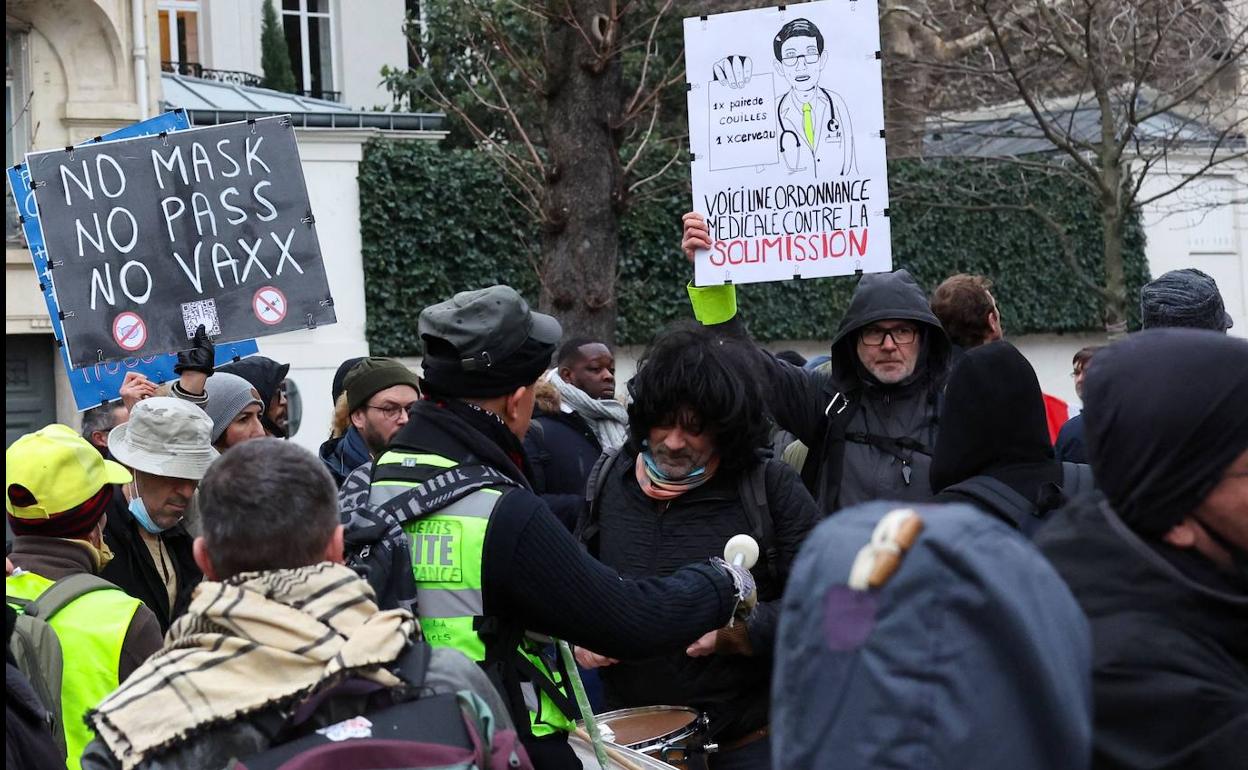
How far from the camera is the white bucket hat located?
4.69m

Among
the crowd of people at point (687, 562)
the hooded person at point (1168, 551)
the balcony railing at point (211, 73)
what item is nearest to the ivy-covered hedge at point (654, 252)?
the crowd of people at point (687, 562)

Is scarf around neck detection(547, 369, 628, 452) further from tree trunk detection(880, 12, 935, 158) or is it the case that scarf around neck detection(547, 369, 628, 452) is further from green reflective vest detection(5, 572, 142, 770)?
tree trunk detection(880, 12, 935, 158)

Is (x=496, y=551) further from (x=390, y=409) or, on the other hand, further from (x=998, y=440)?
(x=390, y=409)

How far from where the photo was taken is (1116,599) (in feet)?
6.76

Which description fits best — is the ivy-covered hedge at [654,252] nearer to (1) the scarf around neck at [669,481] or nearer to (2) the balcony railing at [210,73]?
Result: (1) the scarf around neck at [669,481]

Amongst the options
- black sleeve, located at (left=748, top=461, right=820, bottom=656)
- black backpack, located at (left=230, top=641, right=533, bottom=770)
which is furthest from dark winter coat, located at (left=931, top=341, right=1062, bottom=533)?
black backpack, located at (left=230, top=641, right=533, bottom=770)

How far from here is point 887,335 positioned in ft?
17.2

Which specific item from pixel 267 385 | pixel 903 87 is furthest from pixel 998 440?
pixel 903 87

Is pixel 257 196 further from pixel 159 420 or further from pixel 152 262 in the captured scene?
pixel 159 420

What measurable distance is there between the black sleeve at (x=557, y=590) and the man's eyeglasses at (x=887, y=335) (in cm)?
216

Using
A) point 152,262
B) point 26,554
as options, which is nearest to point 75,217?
point 152,262

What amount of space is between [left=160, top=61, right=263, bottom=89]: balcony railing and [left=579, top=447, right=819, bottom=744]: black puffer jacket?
84.9 feet

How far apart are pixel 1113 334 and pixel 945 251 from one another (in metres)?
9.23

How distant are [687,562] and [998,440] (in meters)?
1.01
